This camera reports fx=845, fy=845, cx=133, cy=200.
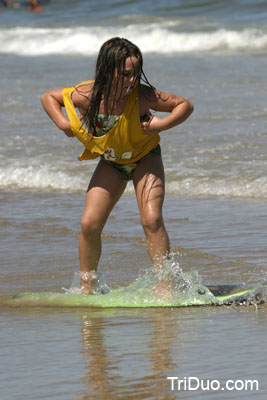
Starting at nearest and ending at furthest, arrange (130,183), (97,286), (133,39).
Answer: (97,286), (130,183), (133,39)

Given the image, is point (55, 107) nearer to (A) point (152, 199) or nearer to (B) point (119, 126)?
(B) point (119, 126)

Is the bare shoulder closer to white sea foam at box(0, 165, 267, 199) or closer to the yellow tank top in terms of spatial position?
the yellow tank top

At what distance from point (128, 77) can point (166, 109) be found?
0.30m

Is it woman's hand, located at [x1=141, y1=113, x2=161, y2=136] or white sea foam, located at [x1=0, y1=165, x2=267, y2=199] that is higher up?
white sea foam, located at [x1=0, y1=165, x2=267, y2=199]

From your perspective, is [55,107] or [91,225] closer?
[55,107]

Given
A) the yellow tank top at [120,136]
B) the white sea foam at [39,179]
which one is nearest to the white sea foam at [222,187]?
the white sea foam at [39,179]

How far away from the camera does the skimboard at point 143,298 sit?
473 centimetres

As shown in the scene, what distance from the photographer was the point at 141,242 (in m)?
6.29

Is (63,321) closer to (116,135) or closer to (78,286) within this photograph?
(78,286)

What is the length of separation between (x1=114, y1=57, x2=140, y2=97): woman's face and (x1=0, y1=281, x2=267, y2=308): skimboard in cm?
117

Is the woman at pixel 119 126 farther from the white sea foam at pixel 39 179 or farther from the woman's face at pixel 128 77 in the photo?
the white sea foam at pixel 39 179

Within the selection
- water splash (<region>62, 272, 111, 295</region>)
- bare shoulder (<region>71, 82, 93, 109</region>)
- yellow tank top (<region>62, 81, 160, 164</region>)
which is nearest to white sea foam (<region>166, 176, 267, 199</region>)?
water splash (<region>62, 272, 111, 295</region>)

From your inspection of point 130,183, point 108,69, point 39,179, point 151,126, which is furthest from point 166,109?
point 39,179

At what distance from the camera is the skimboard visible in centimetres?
473
